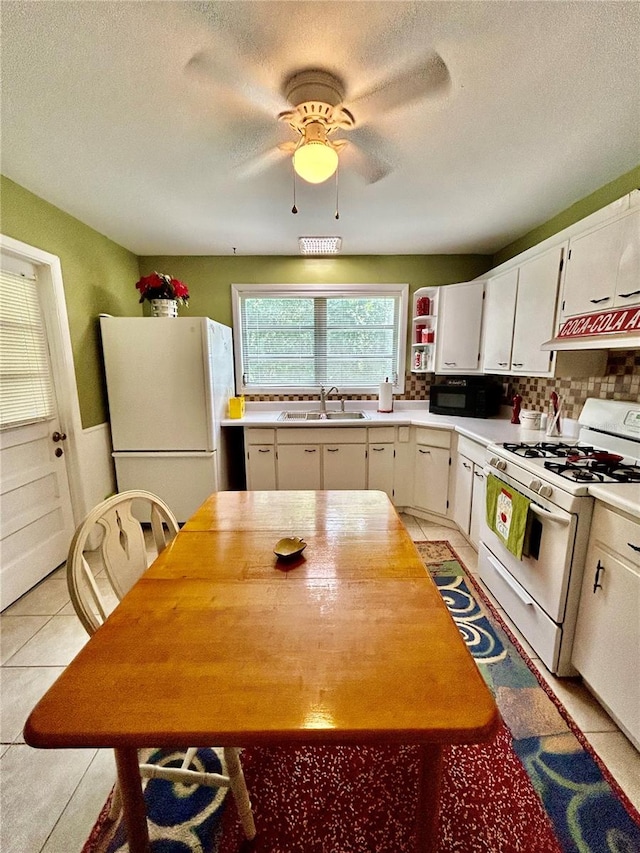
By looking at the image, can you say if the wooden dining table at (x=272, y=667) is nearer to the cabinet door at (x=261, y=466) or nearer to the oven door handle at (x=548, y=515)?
the oven door handle at (x=548, y=515)

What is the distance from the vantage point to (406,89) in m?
1.34

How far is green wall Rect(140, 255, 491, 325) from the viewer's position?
3359 millimetres

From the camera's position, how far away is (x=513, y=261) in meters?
2.51

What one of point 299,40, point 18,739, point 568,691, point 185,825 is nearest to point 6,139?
point 299,40

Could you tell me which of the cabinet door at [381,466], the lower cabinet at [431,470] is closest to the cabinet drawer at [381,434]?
the cabinet door at [381,466]

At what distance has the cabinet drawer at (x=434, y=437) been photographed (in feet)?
9.25

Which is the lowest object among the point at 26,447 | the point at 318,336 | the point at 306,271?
the point at 26,447

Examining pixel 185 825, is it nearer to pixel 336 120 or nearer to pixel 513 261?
pixel 336 120

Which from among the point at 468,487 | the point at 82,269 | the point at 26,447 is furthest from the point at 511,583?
the point at 82,269

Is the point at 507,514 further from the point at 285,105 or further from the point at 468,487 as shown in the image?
the point at 285,105

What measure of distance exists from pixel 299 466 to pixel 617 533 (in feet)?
7.16

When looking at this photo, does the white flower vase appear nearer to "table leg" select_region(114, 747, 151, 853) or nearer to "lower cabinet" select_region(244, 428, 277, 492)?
"lower cabinet" select_region(244, 428, 277, 492)

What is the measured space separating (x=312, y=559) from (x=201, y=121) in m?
1.89

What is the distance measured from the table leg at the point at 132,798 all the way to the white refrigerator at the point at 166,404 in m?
2.17
